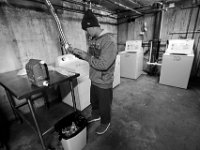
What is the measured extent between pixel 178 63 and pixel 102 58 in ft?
7.85

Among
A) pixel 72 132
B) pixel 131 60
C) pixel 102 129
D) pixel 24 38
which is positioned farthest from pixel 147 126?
pixel 24 38

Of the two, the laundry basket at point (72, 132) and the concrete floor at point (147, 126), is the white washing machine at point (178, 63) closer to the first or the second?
the concrete floor at point (147, 126)

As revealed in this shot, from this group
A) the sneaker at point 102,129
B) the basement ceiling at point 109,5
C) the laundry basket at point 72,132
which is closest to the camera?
the laundry basket at point 72,132

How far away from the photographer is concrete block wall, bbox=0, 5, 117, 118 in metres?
1.65

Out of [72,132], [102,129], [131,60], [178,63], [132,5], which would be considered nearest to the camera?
[72,132]

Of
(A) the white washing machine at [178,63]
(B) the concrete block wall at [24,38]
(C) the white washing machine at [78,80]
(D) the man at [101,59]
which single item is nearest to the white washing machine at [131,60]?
(A) the white washing machine at [178,63]

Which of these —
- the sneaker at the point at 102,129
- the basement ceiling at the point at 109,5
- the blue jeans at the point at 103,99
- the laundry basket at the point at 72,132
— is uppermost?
the basement ceiling at the point at 109,5

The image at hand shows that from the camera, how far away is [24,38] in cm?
183

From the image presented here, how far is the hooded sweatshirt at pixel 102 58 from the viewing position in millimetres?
1234

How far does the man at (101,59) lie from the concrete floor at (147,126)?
230 mm

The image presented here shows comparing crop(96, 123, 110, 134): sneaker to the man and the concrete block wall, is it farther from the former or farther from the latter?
the concrete block wall

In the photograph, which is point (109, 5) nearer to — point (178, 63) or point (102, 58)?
point (178, 63)

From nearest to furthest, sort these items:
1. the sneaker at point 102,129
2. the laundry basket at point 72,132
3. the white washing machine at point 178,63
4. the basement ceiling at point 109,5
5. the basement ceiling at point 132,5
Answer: the laundry basket at point 72,132 → the sneaker at point 102,129 → the basement ceiling at point 109,5 → the white washing machine at point 178,63 → the basement ceiling at point 132,5

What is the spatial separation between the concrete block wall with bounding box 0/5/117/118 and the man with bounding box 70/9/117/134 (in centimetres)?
93
